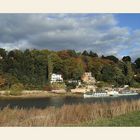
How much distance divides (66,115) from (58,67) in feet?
72.2

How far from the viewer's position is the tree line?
2753 cm

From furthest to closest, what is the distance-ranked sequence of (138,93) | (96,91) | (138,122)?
(138,93) → (96,91) → (138,122)

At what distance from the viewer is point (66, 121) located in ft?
33.2

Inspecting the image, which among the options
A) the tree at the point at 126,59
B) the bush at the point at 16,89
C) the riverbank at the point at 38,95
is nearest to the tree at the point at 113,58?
the tree at the point at 126,59

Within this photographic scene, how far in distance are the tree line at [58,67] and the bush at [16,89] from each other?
1.06ft

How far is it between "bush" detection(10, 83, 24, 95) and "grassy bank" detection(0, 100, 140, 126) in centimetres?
1808

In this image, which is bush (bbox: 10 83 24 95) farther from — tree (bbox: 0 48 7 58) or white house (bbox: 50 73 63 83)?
white house (bbox: 50 73 63 83)

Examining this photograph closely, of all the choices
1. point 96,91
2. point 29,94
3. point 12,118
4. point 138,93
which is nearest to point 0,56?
point 29,94

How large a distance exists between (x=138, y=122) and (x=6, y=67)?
64.2 feet

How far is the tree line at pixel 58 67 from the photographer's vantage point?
27531 mm

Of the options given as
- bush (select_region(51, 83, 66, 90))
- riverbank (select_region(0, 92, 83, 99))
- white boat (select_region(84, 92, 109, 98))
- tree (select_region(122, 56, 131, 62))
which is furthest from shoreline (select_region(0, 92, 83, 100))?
tree (select_region(122, 56, 131, 62))

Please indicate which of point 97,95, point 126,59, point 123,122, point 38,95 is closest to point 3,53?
point 38,95

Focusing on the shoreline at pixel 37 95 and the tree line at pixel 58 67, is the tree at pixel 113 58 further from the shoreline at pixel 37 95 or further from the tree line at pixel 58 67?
the shoreline at pixel 37 95
